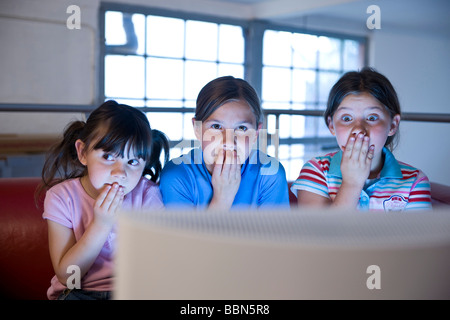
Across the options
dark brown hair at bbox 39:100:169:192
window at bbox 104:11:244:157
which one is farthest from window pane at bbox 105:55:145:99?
dark brown hair at bbox 39:100:169:192

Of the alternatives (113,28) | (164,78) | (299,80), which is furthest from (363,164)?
(299,80)

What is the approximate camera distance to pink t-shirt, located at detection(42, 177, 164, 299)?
104 centimetres

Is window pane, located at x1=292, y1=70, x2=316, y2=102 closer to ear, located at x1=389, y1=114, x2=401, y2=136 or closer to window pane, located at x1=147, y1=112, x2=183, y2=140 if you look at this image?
window pane, located at x1=147, y1=112, x2=183, y2=140

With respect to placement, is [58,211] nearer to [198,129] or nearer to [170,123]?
[198,129]

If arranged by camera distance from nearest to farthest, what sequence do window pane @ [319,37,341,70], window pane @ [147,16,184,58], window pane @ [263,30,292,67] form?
window pane @ [147,16,184,58] → window pane @ [263,30,292,67] → window pane @ [319,37,341,70]

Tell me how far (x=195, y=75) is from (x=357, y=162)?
3.46m

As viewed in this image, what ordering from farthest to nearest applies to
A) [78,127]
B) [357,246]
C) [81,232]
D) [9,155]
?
[9,155] < [78,127] < [81,232] < [357,246]

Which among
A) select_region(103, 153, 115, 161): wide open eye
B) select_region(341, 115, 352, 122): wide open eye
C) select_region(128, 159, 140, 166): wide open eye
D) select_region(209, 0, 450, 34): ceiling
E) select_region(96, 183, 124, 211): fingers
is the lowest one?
select_region(96, 183, 124, 211): fingers

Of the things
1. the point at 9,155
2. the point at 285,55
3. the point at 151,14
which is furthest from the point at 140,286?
the point at 285,55

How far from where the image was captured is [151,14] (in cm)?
406

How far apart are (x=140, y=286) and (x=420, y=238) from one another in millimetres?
187

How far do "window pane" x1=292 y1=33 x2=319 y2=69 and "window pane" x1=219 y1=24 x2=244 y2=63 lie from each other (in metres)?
0.66

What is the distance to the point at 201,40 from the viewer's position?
443 cm
